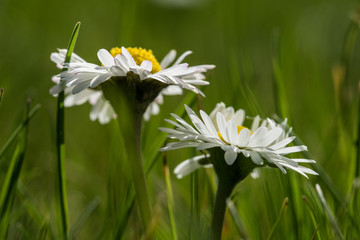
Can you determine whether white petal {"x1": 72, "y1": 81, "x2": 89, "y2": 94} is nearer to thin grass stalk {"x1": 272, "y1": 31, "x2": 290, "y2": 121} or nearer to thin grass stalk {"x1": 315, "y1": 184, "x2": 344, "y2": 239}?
thin grass stalk {"x1": 315, "y1": 184, "x2": 344, "y2": 239}

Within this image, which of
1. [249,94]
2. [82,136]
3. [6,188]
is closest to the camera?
[6,188]

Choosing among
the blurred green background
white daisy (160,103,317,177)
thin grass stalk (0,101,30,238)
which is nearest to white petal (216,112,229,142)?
white daisy (160,103,317,177)

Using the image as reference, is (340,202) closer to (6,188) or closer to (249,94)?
(249,94)

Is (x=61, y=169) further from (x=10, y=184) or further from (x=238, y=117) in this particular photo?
(x=238, y=117)

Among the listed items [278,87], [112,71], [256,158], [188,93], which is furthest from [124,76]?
[188,93]

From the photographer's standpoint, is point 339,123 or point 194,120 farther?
point 339,123

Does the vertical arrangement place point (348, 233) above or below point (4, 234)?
below

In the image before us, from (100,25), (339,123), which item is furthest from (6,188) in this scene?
(100,25)
